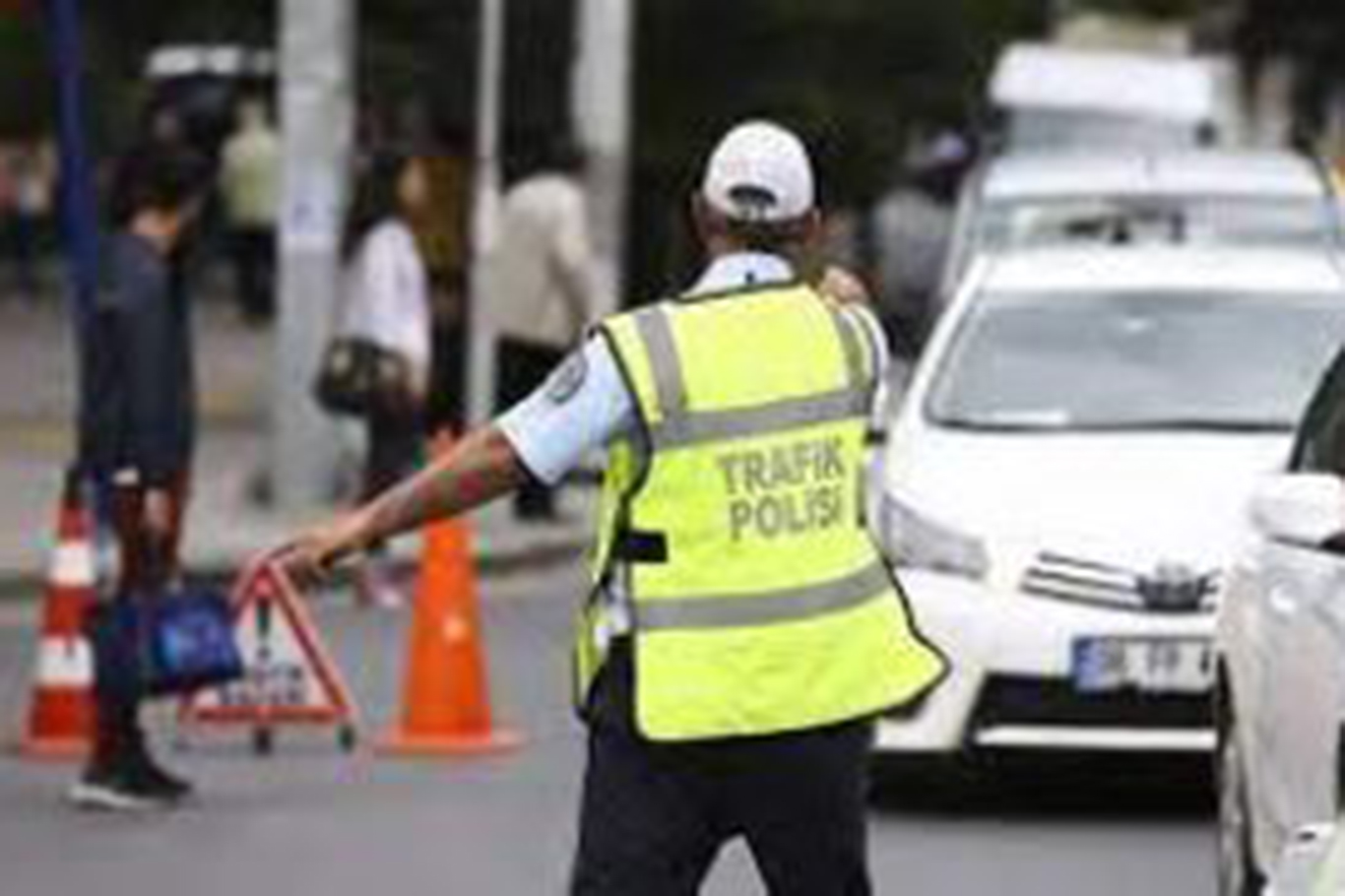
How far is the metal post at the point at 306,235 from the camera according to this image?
21734 mm

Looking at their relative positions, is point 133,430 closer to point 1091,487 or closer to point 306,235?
point 1091,487

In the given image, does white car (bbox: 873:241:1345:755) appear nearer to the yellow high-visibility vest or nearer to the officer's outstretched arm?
the yellow high-visibility vest

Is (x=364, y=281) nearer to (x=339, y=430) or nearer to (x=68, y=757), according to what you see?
(x=339, y=430)

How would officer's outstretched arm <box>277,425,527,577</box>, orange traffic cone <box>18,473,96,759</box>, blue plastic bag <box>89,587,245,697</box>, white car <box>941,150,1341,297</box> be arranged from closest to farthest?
officer's outstretched arm <box>277,425,527,577</box>
blue plastic bag <box>89,587,245,697</box>
orange traffic cone <box>18,473,96,759</box>
white car <box>941,150,1341,297</box>

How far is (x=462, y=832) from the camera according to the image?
12.2m

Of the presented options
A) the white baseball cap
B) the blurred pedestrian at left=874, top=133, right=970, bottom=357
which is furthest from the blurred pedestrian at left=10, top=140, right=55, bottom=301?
the white baseball cap

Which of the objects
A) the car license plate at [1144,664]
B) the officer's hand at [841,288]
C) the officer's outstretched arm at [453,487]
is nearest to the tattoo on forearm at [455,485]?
the officer's outstretched arm at [453,487]

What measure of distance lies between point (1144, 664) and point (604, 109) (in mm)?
14734

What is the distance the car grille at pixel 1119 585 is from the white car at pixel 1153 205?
606 cm

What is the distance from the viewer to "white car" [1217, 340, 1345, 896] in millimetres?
8406

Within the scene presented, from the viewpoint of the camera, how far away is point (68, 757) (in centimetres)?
1374

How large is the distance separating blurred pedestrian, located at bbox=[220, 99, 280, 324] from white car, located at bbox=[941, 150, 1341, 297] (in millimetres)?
19853

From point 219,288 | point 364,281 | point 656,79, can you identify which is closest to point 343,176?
point 364,281

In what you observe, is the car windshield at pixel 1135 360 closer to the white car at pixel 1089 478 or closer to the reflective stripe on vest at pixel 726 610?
the white car at pixel 1089 478
